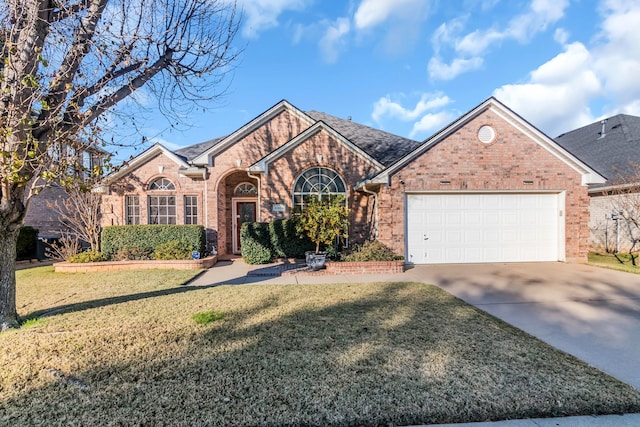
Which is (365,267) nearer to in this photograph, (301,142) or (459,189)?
(459,189)

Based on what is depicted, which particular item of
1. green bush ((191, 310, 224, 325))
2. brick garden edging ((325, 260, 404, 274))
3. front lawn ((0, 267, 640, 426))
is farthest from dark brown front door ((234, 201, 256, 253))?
green bush ((191, 310, 224, 325))

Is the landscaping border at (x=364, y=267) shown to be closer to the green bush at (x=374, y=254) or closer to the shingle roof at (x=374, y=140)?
the green bush at (x=374, y=254)

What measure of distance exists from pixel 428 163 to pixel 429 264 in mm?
3353

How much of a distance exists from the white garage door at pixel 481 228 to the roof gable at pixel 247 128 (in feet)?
20.9

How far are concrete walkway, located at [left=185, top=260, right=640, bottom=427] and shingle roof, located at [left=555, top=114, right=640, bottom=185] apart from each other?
655 centimetres

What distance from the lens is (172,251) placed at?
1088cm

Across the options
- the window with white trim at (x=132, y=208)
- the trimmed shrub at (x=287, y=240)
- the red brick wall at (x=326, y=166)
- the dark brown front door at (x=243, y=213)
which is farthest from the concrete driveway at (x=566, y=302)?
the window with white trim at (x=132, y=208)

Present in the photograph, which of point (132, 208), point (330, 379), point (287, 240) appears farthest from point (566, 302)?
point (132, 208)

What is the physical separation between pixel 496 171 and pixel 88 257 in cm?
1392

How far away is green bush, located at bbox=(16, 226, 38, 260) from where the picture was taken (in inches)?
493

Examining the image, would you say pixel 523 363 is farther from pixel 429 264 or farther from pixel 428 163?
pixel 428 163

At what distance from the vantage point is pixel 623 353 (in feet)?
12.8

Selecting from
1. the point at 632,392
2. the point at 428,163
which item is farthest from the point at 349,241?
the point at 632,392

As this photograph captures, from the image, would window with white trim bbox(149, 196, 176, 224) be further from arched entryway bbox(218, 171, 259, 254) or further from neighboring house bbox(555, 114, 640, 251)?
neighboring house bbox(555, 114, 640, 251)
